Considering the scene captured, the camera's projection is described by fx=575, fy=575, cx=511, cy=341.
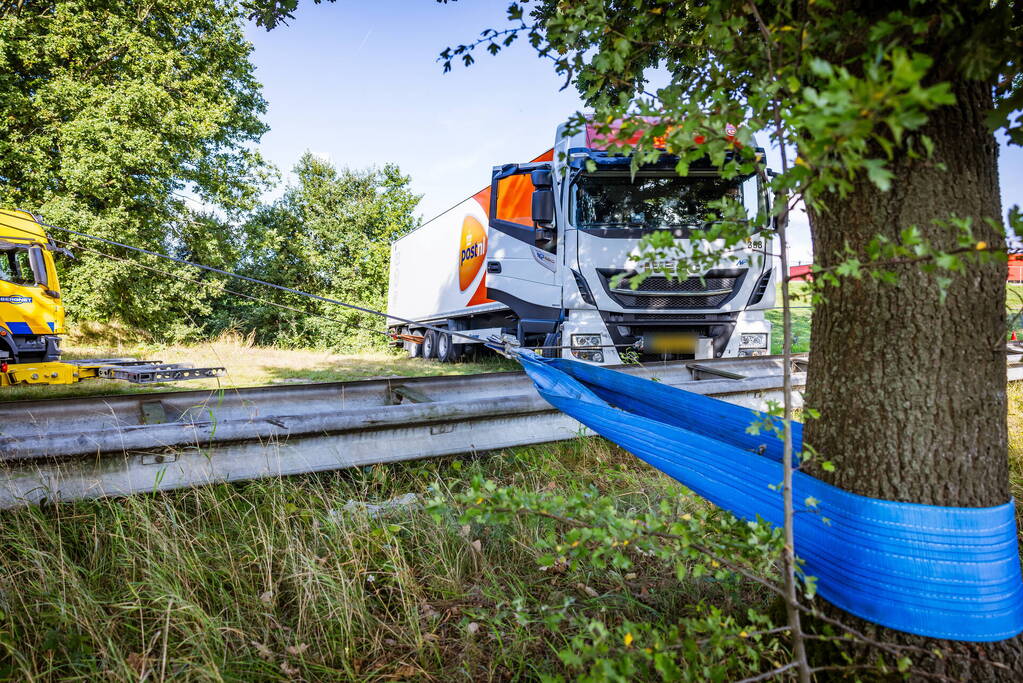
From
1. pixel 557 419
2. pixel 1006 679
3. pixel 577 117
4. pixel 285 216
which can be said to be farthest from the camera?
pixel 285 216

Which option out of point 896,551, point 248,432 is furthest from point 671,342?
point 896,551

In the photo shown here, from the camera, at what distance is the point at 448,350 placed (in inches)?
509

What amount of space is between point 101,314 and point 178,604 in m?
19.9

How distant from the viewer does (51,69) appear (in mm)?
16781

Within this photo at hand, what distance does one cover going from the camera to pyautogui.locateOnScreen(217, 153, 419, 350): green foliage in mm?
24531

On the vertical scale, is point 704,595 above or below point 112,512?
below

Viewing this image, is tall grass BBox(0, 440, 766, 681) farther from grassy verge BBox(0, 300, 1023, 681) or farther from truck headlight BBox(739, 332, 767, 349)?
truck headlight BBox(739, 332, 767, 349)

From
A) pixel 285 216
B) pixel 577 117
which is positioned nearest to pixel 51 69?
pixel 285 216

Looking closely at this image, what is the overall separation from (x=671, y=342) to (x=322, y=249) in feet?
71.5

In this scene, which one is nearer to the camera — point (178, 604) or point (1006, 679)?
point (1006, 679)

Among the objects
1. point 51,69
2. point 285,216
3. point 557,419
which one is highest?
point 51,69

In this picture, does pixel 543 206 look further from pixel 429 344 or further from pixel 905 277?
pixel 429 344

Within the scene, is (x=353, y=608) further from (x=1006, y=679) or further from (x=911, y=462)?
(x=1006, y=679)

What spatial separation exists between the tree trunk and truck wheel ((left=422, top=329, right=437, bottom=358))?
12.5m
